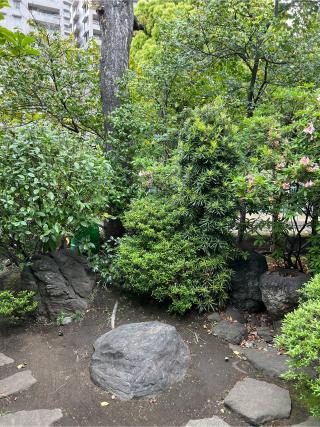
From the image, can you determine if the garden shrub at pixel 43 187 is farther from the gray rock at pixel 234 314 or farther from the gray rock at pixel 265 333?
the gray rock at pixel 265 333

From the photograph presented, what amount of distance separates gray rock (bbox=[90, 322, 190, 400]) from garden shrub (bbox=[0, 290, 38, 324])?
98 centimetres

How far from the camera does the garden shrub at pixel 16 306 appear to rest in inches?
146

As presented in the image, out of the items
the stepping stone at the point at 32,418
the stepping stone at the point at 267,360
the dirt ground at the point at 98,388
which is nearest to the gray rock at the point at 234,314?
the dirt ground at the point at 98,388

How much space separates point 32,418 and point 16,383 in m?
0.53

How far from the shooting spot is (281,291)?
3697mm

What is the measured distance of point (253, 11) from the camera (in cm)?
471

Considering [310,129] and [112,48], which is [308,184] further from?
[112,48]

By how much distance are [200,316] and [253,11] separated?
13.4ft

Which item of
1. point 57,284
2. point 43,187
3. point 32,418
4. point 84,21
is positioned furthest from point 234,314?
point 84,21

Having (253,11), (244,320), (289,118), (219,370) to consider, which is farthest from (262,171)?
(253,11)

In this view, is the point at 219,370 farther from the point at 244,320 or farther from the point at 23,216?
the point at 23,216

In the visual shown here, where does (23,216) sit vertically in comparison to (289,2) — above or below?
below

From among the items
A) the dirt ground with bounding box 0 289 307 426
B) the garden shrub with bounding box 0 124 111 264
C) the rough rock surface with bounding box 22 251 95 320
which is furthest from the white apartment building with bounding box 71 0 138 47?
the dirt ground with bounding box 0 289 307 426

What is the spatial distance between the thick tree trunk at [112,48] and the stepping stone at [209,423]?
445cm
